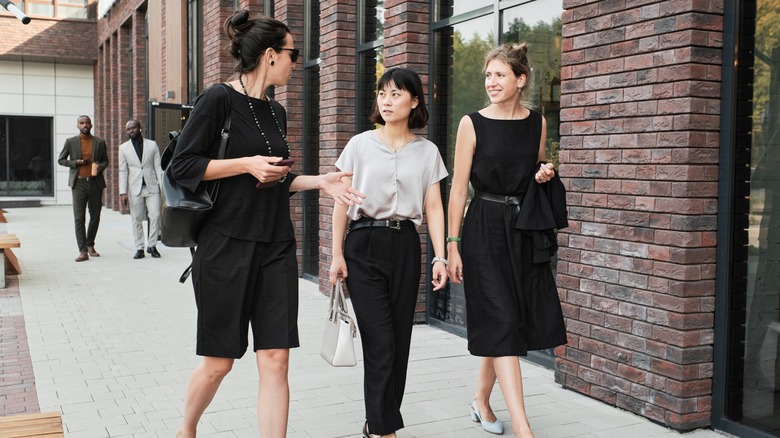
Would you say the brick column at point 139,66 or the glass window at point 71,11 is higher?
the glass window at point 71,11

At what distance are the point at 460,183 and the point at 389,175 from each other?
0.40 metres

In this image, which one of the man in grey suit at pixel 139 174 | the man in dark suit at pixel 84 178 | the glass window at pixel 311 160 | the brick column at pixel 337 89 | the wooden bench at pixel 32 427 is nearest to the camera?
the wooden bench at pixel 32 427

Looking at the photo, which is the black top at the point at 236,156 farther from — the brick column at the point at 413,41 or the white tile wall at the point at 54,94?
the white tile wall at the point at 54,94

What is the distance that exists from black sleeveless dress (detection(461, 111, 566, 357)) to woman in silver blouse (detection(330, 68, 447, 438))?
22cm

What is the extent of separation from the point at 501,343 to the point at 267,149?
4.99 ft

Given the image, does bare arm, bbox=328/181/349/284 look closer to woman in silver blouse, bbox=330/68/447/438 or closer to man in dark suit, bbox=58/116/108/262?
woman in silver blouse, bbox=330/68/447/438

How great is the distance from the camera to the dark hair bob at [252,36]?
351 cm

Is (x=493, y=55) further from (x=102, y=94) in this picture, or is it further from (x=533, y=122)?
(x=102, y=94)

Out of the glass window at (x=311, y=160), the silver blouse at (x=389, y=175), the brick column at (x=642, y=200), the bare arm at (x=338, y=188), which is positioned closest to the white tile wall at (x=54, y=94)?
the glass window at (x=311, y=160)

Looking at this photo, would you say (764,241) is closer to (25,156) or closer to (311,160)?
(311,160)

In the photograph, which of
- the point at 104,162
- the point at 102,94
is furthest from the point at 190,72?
the point at 102,94

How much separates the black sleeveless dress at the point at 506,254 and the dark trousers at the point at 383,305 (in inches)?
13.6

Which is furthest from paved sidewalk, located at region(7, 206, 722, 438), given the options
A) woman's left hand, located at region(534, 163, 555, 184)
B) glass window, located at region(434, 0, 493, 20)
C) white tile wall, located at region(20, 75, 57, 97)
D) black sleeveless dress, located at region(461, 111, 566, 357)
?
white tile wall, located at region(20, 75, 57, 97)

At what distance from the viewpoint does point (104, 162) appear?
499 inches
